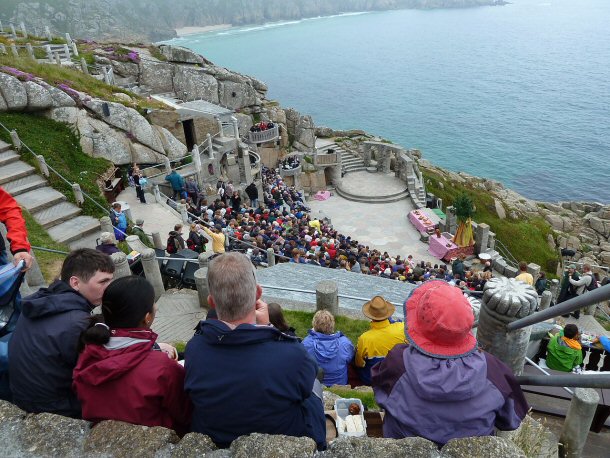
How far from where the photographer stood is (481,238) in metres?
24.1

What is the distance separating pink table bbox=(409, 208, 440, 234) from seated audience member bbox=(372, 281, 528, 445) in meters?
24.2

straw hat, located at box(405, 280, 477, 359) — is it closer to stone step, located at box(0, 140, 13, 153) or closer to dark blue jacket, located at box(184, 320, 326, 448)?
dark blue jacket, located at box(184, 320, 326, 448)

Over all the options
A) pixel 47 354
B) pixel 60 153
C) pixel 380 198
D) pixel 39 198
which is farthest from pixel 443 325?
pixel 380 198

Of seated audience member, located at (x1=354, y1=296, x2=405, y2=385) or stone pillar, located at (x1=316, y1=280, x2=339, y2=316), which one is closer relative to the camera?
seated audience member, located at (x1=354, y1=296, x2=405, y2=385)

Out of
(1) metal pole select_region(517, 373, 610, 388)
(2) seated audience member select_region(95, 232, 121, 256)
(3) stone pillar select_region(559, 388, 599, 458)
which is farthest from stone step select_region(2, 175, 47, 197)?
(3) stone pillar select_region(559, 388, 599, 458)

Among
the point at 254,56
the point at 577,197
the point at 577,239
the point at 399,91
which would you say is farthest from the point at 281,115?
the point at 254,56

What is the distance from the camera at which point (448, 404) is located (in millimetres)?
2936

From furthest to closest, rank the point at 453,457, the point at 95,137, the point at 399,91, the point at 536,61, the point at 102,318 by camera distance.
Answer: the point at 536,61, the point at 399,91, the point at 95,137, the point at 102,318, the point at 453,457

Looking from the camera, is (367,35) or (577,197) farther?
(367,35)

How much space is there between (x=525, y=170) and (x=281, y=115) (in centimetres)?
3650

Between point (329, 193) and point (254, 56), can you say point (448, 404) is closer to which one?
point (329, 193)

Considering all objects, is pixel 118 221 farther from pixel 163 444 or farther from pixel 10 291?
pixel 163 444

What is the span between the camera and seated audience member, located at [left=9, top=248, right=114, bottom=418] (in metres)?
3.25

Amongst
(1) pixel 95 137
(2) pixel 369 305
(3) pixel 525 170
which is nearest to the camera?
(2) pixel 369 305
